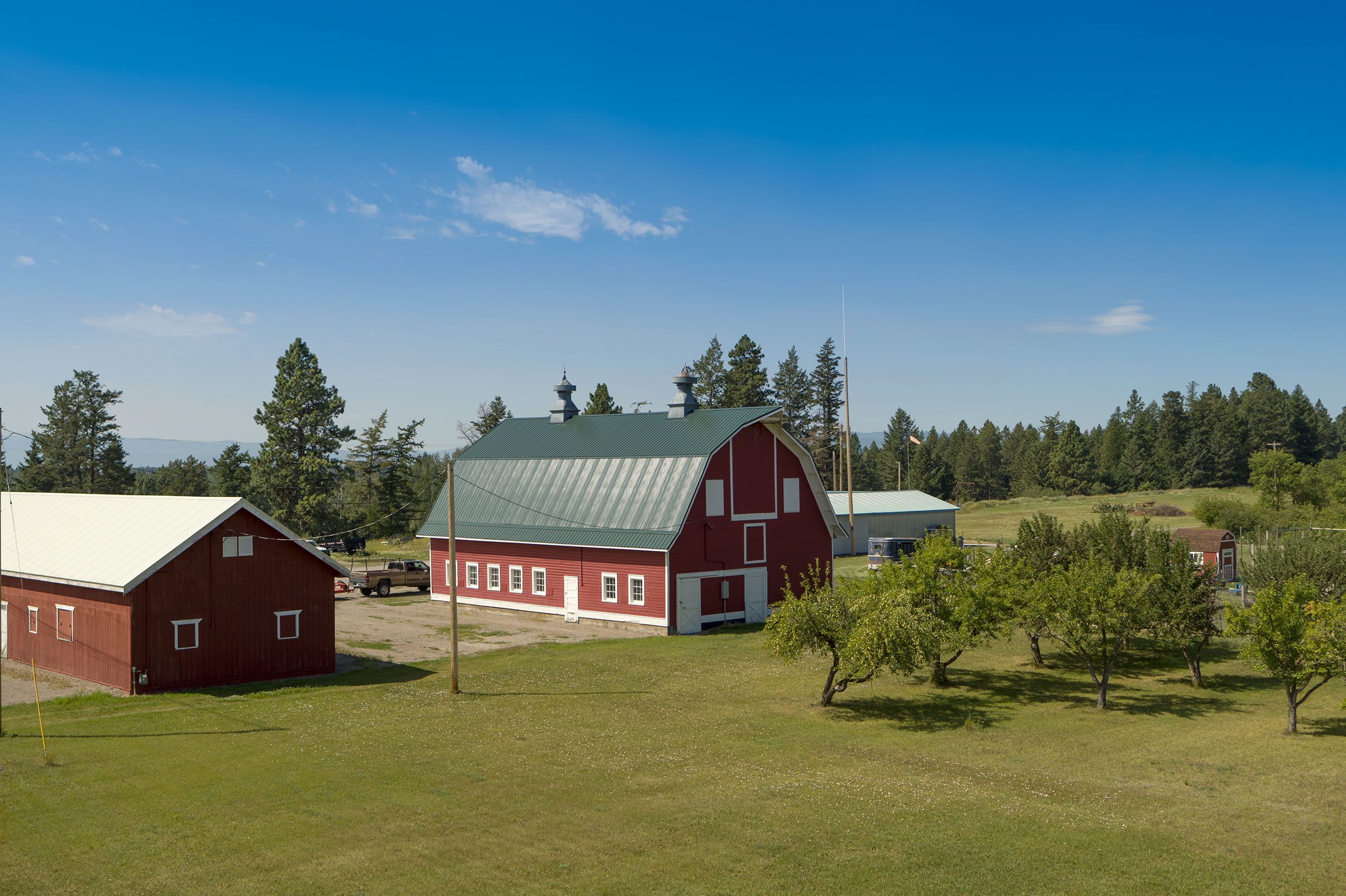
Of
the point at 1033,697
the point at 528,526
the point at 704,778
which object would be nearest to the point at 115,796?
the point at 704,778

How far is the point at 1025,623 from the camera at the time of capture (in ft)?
91.4

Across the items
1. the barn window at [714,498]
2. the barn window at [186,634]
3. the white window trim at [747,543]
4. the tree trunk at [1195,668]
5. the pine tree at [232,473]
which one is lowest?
the tree trunk at [1195,668]

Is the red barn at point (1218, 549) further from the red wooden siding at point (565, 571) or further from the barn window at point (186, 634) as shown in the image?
the barn window at point (186, 634)

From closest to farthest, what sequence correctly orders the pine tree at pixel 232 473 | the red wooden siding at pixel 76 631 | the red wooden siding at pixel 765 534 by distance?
the red wooden siding at pixel 76 631 → the red wooden siding at pixel 765 534 → the pine tree at pixel 232 473

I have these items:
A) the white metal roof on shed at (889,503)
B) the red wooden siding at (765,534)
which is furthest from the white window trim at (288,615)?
the white metal roof on shed at (889,503)

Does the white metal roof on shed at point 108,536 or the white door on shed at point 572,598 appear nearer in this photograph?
the white metal roof on shed at point 108,536

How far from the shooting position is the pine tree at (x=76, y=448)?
80812 mm

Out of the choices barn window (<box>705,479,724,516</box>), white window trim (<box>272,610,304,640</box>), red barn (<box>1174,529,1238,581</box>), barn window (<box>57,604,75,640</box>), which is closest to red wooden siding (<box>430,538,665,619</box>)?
barn window (<box>705,479,724,516</box>)

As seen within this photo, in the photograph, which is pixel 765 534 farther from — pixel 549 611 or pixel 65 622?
pixel 65 622

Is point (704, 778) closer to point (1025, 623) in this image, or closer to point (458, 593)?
point (1025, 623)

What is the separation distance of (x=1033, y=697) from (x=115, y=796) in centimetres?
2264

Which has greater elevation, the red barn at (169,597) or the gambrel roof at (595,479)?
the gambrel roof at (595,479)

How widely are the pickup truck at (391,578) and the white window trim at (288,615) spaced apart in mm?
23004

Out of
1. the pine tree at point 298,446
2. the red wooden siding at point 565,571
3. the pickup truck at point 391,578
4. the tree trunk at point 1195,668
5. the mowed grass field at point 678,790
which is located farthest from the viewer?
the pine tree at point 298,446
